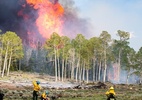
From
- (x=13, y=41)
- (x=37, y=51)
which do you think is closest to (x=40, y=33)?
(x=37, y=51)

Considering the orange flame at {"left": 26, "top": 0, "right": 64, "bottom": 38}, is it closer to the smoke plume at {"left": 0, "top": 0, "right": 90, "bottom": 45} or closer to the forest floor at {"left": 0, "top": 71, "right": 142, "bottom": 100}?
the smoke plume at {"left": 0, "top": 0, "right": 90, "bottom": 45}

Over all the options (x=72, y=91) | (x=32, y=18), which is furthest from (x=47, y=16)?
(x=72, y=91)

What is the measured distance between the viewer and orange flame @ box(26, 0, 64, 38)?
496 ft

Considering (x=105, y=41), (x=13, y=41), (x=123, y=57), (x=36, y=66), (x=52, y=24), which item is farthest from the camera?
(x=52, y=24)

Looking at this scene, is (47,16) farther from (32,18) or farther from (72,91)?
(72,91)

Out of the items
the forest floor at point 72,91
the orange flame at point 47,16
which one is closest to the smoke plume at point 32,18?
the orange flame at point 47,16

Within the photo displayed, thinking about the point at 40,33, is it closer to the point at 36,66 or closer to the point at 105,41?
the point at 36,66

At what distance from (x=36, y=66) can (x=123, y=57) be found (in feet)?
150

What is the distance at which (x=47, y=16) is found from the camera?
152 m

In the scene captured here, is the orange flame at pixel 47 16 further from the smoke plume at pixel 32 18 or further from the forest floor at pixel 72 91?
the forest floor at pixel 72 91

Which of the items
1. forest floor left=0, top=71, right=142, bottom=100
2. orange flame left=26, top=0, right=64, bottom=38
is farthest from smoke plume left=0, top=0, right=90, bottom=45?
forest floor left=0, top=71, right=142, bottom=100

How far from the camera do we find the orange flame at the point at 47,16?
496 ft

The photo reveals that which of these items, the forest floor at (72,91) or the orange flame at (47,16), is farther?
the orange flame at (47,16)

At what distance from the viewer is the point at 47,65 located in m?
133
